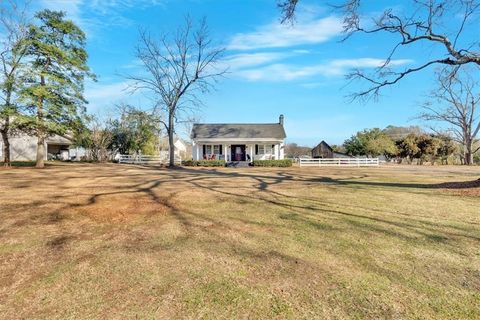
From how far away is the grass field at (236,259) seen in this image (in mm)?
2971

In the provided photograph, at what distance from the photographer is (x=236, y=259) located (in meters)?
4.15

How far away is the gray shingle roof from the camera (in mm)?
31812

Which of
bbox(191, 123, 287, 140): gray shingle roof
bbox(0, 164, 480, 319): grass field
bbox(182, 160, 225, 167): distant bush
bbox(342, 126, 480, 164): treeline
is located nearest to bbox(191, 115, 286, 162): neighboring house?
bbox(191, 123, 287, 140): gray shingle roof

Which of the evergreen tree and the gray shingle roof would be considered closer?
the evergreen tree

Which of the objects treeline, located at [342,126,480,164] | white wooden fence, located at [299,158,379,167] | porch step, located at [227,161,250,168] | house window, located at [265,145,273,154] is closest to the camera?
porch step, located at [227,161,250,168]

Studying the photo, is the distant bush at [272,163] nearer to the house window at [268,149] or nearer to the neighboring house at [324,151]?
the house window at [268,149]

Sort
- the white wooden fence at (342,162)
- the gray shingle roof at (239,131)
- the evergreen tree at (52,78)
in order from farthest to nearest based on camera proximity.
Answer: the gray shingle roof at (239,131), the white wooden fence at (342,162), the evergreen tree at (52,78)

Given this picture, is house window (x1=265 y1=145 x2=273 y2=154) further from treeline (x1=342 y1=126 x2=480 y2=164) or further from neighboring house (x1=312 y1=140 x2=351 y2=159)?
treeline (x1=342 y1=126 x2=480 y2=164)

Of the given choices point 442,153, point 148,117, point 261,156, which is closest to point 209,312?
point 261,156

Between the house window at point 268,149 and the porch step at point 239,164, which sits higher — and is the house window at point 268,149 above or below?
above

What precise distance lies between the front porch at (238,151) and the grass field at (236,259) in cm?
2369

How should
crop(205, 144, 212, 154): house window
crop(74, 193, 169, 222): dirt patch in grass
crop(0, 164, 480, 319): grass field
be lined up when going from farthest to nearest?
crop(205, 144, 212, 154): house window, crop(74, 193, 169, 222): dirt patch in grass, crop(0, 164, 480, 319): grass field

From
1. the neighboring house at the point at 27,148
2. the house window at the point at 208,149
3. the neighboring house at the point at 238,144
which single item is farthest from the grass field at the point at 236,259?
the neighboring house at the point at 27,148

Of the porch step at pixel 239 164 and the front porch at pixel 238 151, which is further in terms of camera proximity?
the front porch at pixel 238 151
